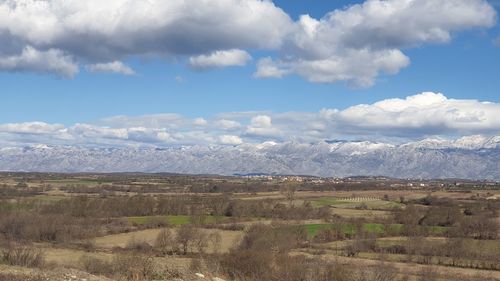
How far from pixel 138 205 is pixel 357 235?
6346cm

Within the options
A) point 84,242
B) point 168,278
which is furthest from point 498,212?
point 168,278

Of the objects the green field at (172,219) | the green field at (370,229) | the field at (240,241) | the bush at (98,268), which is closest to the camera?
the bush at (98,268)

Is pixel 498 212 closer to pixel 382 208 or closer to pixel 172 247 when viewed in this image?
pixel 382 208

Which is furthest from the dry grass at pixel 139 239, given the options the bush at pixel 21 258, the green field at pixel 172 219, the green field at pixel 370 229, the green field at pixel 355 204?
the green field at pixel 355 204

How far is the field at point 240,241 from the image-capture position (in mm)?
48562

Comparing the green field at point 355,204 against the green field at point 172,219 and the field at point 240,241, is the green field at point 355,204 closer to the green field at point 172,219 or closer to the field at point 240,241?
the field at point 240,241

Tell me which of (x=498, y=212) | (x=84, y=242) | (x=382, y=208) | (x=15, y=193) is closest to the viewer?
(x=84, y=242)

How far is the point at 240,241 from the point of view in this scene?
85.7 meters

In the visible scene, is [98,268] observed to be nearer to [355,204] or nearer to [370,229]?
[370,229]

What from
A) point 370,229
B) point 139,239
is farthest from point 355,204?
point 139,239

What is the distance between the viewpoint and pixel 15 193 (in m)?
184

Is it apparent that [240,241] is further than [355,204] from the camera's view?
No

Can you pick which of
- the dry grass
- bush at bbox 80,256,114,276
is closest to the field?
bush at bbox 80,256,114,276

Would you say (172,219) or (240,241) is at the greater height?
(240,241)
